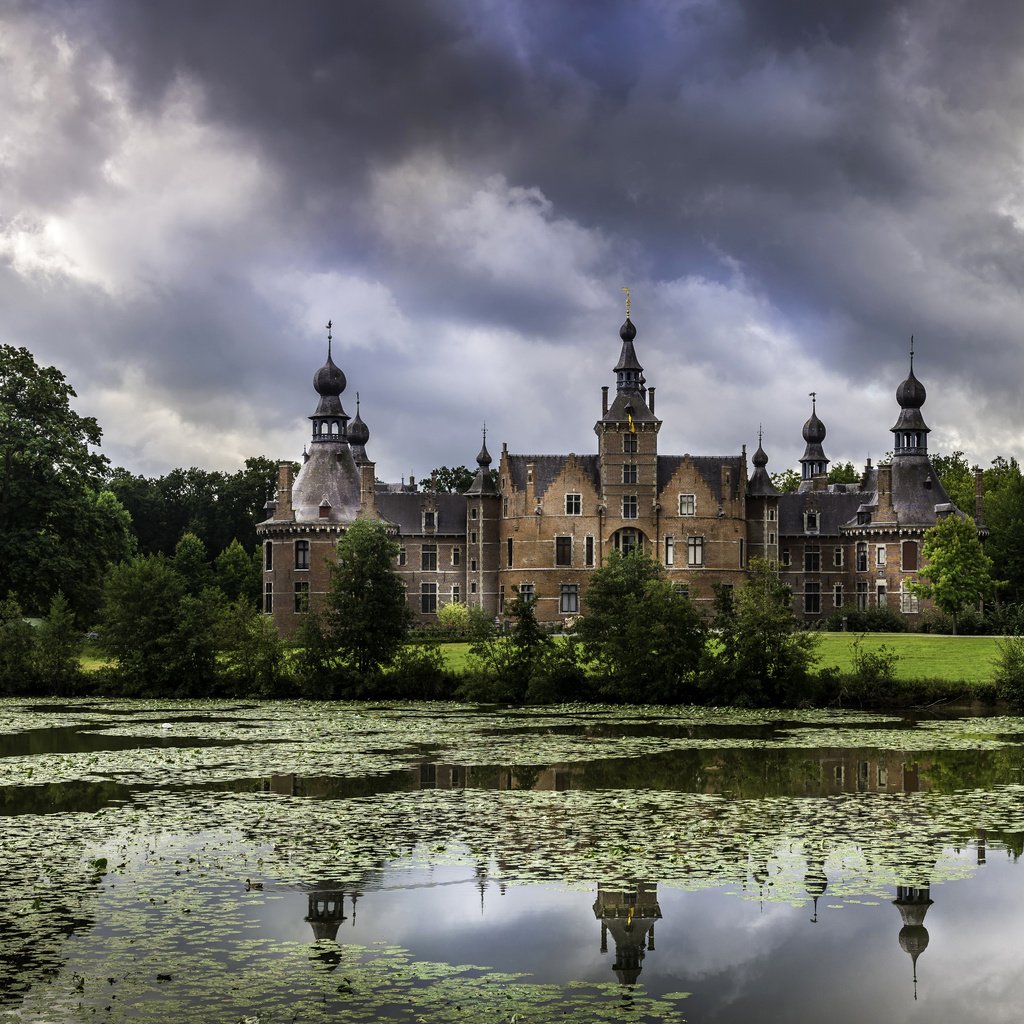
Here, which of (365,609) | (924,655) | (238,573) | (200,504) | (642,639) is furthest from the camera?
(200,504)

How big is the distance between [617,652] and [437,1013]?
71.5ft

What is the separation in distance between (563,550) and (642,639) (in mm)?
29589

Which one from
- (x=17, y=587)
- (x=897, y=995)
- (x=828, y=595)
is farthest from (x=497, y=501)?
(x=897, y=995)

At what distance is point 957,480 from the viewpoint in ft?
254

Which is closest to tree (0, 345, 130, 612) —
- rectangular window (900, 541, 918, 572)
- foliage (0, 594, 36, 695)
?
foliage (0, 594, 36, 695)

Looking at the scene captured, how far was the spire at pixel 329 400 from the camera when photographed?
60.3 metres

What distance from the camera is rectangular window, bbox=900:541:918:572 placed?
6097 cm

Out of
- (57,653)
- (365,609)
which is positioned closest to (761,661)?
(365,609)

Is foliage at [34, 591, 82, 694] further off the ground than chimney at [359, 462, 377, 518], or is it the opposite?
chimney at [359, 462, 377, 518]

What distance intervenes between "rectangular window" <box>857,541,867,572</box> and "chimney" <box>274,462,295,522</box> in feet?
85.0

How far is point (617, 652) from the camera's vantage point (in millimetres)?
30078

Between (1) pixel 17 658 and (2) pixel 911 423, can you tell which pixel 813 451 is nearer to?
(2) pixel 911 423

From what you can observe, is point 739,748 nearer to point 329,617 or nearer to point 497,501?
point 329,617

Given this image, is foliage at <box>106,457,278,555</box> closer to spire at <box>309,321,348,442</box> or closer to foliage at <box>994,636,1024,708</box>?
spire at <box>309,321,348,442</box>
